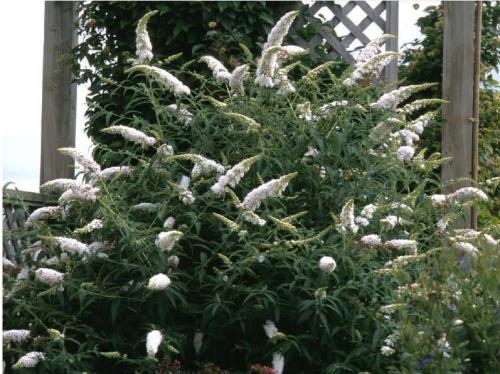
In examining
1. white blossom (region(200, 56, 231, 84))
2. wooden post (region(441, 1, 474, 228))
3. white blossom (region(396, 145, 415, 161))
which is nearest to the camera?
white blossom (region(396, 145, 415, 161))

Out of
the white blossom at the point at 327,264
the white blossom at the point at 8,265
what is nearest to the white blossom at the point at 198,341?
the white blossom at the point at 327,264

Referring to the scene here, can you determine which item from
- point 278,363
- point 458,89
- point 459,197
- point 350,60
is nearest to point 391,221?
point 459,197

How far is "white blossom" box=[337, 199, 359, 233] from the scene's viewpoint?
3.62 m

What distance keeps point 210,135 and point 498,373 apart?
6.43ft

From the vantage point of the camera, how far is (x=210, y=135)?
170 inches

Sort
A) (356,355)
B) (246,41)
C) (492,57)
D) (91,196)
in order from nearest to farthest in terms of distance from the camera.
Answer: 1. (356,355)
2. (91,196)
3. (246,41)
4. (492,57)

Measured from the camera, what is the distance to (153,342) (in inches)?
134

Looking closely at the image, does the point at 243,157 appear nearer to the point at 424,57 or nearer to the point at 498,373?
the point at 498,373

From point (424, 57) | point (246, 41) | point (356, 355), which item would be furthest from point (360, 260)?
point (424, 57)

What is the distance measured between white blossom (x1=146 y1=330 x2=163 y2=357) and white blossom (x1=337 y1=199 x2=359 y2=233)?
2.92ft

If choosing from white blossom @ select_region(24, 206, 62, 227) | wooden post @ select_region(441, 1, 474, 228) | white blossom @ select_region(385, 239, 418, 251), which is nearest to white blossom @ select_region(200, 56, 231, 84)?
white blossom @ select_region(24, 206, 62, 227)

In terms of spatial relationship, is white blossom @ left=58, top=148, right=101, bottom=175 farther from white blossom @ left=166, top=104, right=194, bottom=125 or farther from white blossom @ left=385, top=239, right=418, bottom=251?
white blossom @ left=385, top=239, right=418, bottom=251

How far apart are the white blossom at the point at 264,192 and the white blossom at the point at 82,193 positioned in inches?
30.9

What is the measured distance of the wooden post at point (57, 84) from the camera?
6.41 m
